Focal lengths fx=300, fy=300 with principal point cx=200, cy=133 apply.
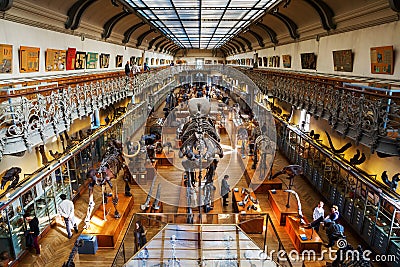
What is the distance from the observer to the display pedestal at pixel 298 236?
23.0 feet

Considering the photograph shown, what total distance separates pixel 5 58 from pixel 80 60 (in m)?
5.28

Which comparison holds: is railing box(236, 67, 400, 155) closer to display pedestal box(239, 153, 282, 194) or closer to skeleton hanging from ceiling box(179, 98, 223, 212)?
display pedestal box(239, 153, 282, 194)

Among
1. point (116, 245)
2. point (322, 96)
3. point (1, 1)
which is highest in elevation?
point (1, 1)

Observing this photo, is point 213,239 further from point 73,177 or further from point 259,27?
point 259,27

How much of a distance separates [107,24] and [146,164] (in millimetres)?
8540

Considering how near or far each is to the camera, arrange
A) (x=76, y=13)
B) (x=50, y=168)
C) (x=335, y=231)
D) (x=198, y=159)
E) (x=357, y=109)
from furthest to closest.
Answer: (x=76, y=13) → (x=198, y=159) → (x=50, y=168) → (x=357, y=109) → (x=335, y=231)

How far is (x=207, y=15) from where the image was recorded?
17.2 meters

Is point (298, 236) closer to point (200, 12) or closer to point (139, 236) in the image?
point (139, 236)

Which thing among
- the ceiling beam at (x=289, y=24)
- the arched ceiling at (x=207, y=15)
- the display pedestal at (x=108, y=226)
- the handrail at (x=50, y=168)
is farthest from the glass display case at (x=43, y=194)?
the ceiling beam at (x=289, y=24)

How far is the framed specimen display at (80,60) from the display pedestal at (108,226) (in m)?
6.89

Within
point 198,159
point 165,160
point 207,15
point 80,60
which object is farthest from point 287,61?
point 80,60

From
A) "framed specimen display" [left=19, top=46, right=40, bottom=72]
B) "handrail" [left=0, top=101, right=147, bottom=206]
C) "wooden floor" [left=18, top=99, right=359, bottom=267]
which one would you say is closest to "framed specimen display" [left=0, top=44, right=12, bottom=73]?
"framed specimen display" [left=19, top=46, right=40, bottom=72]

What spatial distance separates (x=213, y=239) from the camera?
620 centimetres

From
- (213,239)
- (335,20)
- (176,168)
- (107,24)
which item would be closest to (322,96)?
(335,20)
